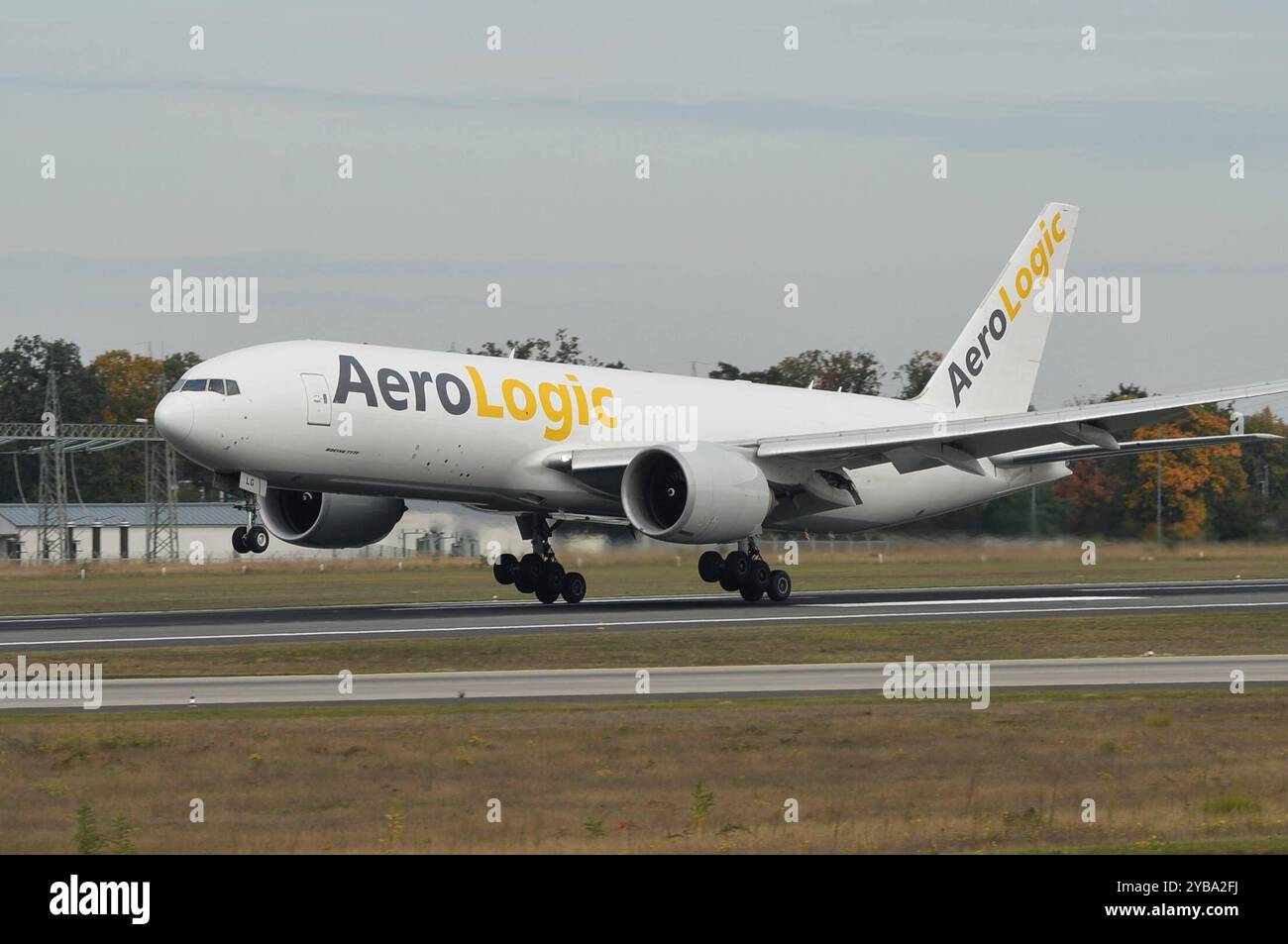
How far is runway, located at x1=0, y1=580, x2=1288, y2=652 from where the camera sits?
26875 mm

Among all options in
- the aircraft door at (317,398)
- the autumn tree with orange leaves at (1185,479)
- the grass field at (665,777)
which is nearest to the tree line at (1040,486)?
the autumn tree with orange leaves at (1185,479)

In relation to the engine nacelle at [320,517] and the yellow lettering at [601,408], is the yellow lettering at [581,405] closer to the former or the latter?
the yellow lettering at [601,408]

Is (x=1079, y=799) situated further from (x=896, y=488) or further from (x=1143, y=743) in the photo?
(x=896, y=488)

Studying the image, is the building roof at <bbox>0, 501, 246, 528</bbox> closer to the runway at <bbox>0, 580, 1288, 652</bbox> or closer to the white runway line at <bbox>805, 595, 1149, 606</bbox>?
the runway at <bbox>0, 580, 1288, 652</bbox>

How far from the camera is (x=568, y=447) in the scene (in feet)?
110

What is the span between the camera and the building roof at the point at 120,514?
268 ft

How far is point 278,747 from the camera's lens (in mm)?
15188

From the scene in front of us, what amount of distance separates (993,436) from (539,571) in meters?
9.61

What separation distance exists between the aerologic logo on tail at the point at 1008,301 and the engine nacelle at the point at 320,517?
1517cm

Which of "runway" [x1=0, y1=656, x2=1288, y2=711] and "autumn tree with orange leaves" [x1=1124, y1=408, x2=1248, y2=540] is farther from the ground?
"autumn tree with orange leaves" [x1=1124, y1=408, x2=1248, y2=540]

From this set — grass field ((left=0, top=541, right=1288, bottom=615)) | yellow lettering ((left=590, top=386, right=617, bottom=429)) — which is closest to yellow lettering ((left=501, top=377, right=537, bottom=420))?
yellow lettering ((left=590, top=386, right=617, bottom=429))

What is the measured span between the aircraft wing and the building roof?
2018 inches

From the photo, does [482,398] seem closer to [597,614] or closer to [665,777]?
[597,614]

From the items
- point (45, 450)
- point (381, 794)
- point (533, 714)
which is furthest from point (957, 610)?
point (45, 450)
